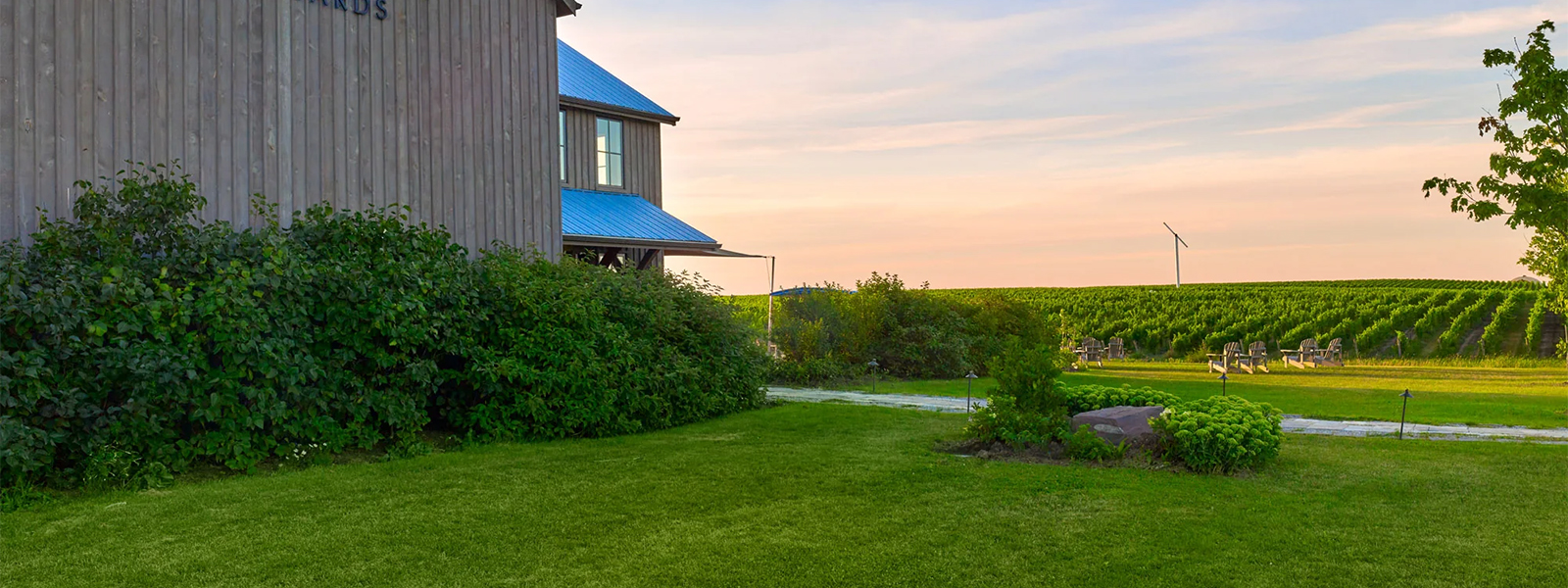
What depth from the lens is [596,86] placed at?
21.5 m

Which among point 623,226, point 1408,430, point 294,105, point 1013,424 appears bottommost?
point 1408,430

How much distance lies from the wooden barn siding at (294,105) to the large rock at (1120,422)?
742 cm

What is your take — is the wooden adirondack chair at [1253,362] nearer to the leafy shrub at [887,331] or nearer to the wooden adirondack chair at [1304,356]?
the wooden adirondack chair at [1304,356]

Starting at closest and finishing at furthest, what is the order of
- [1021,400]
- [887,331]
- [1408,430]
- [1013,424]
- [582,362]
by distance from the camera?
[1013,424], [1021,400], [582,362], [1408,430], [887,331]

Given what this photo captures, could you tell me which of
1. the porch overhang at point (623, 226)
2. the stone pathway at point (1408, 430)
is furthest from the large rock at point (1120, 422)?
the porch overhang at point (623, 226)

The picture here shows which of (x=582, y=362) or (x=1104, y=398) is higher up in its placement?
(x=582, y=362)

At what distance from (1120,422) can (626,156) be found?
13.9 metres

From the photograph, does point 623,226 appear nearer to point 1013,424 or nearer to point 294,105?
point 294,105

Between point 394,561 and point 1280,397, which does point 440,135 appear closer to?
point 394,561

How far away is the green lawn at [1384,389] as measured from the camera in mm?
13741

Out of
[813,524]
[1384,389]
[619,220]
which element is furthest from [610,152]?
[813,524]

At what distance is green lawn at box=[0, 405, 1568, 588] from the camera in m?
5.56

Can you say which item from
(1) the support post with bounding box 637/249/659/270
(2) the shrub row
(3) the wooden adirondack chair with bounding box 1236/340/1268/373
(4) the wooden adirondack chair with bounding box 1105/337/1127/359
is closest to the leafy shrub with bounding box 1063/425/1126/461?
(2) the shrub row

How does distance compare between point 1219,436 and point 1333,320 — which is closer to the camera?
point 1219,436
